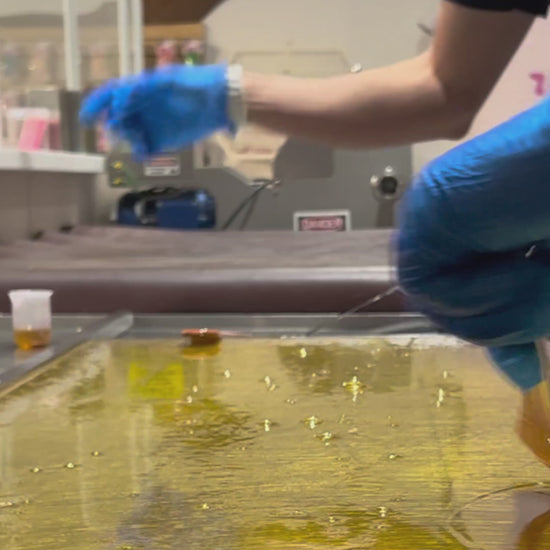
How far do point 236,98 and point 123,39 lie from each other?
75.2 inches

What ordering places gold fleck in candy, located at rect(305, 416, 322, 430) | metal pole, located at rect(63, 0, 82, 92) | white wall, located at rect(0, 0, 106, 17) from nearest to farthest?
gold fleck in candy, located at rect(305, 416, 322, 430) → white wall, located at rect(0, 0, 106, 17) → metal pole, located at rect(63, 0, 82, 92)

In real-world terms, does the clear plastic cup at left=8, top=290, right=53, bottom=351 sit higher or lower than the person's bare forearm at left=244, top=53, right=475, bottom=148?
lower

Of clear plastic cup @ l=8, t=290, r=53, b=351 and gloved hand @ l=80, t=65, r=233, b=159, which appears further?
clear plastic cup @ l=8, t=290, r=53, b=351

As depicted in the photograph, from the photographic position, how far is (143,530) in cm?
59

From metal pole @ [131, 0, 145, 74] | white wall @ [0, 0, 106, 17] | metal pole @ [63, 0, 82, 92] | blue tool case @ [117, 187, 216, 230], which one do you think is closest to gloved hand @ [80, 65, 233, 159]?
white wall @ [0, 0, 106, 17]

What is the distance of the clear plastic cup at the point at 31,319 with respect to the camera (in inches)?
46.4

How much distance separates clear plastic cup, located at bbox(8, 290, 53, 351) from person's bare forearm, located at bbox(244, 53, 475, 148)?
0.48m

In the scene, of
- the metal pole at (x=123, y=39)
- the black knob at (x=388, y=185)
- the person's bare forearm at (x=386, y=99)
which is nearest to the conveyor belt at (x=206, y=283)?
the person's bare forearm at (x=386, y=99)

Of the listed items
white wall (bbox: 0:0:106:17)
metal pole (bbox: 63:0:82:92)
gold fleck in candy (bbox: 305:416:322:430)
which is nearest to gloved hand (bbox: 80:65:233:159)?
gold fleck in candy (bbox: 305:416:322:430)

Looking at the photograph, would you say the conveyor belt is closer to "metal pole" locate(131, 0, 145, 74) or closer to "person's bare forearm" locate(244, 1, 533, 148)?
"person's bare forearm" locate(244, 1, 533, 148)

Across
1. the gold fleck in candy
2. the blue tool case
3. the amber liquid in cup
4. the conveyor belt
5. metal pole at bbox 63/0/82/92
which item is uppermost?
metal pole at bbox 63/0/82/92

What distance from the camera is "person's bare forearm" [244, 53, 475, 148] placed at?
88 cm

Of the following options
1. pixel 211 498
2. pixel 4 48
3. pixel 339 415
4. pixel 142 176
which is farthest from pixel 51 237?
pixel 211 498

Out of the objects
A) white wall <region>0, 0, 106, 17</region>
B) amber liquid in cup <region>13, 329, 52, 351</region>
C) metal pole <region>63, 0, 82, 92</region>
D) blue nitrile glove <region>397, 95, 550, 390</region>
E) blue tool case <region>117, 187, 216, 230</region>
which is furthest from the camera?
blue tool case <region>117, 187, 216, 230</region>
